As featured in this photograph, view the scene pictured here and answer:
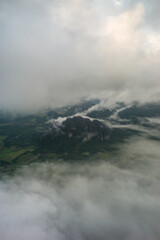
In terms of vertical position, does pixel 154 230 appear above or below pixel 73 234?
above

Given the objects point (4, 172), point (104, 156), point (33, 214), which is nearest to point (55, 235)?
point (33, 214)

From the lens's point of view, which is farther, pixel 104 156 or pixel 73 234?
pixel 104 156

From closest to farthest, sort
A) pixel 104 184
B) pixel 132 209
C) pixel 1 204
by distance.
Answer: pixel 132 209, pixel 1 204, pixel 104 184

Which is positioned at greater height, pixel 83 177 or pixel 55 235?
pixel 83 177

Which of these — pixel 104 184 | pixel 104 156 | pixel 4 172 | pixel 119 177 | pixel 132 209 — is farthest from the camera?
pixel 104 156

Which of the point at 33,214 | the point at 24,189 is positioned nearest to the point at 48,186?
the point at 24,189

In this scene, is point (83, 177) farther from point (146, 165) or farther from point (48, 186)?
point (146, 165)

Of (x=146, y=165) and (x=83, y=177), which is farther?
(x=146, y=165)

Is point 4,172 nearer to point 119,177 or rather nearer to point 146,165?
point 119,177

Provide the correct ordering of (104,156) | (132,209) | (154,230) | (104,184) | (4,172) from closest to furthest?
(154,230), (132,209), (104,184), (4,172), (104,156)
